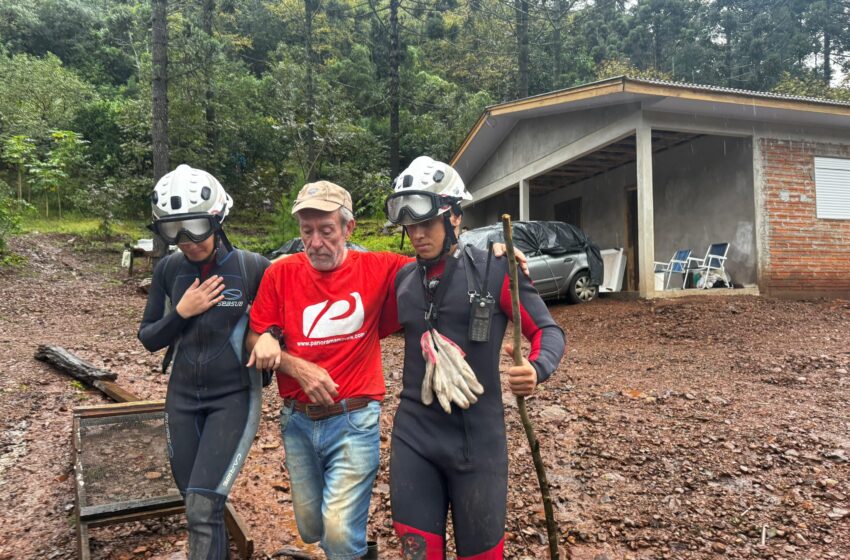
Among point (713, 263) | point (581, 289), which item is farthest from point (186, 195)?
point (713, 263)

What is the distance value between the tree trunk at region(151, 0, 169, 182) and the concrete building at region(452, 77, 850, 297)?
7.73m

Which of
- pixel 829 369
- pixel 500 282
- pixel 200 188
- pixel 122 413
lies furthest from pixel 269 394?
pixel 829 369

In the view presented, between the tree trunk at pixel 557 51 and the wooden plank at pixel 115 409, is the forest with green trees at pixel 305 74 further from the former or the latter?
the wooden plank at pixel 115 409

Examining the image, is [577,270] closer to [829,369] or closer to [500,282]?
[829,369]

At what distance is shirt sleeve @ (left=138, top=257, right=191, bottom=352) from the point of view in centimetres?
269

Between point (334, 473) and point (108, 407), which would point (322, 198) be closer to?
point (334, 473)

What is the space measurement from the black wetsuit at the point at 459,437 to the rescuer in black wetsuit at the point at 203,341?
823 mm

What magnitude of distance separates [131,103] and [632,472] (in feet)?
79.8

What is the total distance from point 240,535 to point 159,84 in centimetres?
1294

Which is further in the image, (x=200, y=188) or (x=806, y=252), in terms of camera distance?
(x=806, y=252)

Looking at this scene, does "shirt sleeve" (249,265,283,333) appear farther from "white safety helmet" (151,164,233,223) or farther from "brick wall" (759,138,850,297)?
"brick wall" (759,138,850,297)

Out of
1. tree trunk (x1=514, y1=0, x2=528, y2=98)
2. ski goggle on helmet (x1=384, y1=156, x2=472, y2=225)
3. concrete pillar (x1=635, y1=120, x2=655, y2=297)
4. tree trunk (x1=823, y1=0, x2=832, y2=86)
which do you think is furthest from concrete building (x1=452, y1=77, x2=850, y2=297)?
tree trunk (x1=823, y1=0, x2=832, y2=86)

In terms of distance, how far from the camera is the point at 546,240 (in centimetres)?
1191

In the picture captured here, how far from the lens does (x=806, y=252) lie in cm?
1150
